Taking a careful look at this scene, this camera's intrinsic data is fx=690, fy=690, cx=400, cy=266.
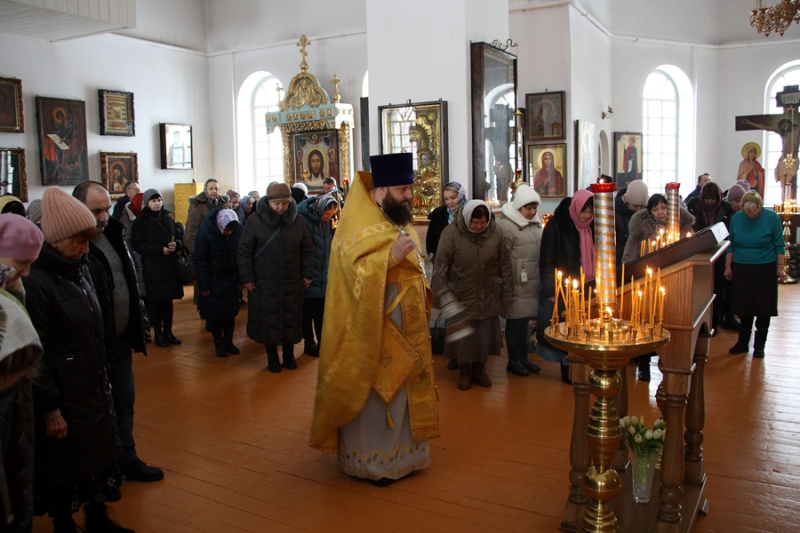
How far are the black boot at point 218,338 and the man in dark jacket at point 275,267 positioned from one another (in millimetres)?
796

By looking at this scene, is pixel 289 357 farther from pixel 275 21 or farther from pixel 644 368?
pixel 275 21

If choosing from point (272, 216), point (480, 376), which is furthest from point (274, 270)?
point (480, 376)

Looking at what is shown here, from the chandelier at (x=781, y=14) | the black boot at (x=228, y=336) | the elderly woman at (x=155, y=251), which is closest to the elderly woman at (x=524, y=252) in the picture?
the black boot at (x=228, y=336)

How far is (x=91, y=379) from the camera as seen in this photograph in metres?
2.95

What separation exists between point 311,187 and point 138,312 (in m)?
9.86

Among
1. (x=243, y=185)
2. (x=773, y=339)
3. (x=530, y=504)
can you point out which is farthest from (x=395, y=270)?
(x=243, y=185)

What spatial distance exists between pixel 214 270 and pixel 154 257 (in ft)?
2.26

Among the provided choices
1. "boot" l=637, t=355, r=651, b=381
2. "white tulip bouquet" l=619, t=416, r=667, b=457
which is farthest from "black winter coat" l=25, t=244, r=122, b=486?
"boot" l=637, t=355, r=651, b=381

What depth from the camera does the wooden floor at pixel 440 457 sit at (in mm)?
3354

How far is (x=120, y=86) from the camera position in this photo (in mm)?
12570

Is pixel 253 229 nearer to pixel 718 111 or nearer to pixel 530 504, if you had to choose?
pixel 530 504

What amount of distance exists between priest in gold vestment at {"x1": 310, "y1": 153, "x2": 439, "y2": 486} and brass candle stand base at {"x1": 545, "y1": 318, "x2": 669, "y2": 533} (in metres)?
1.23

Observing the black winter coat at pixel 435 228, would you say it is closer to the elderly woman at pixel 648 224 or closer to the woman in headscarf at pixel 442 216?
the woman in headscarf at pixel 442 216

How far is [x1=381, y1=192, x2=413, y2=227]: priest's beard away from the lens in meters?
3.69
